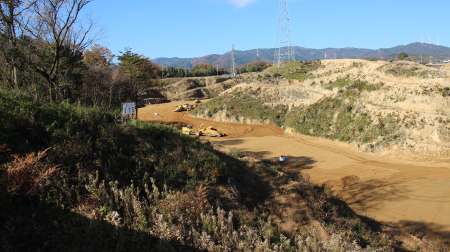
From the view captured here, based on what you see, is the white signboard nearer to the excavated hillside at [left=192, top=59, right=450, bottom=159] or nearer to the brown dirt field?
the brown dirt field

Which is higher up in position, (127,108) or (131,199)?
(127,108)

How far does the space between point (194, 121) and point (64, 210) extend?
31.0m

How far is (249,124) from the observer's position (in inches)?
1350

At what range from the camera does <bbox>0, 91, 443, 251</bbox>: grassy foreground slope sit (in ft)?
16.5

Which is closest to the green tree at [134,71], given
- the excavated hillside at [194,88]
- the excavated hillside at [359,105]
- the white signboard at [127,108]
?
the excavated hillside at [359,105]

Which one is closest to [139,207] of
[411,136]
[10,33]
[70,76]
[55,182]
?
[55,182]

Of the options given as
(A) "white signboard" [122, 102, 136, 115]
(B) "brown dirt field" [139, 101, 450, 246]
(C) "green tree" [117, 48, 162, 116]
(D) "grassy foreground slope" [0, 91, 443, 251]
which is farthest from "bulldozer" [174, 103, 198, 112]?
(D) "grassy foreground slope" [0, 91, 443, 251]

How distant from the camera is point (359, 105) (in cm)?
2528

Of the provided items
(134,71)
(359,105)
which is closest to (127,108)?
(134,71)

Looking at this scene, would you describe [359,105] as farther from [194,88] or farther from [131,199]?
[194,88]

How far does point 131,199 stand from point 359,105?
24.4 meters

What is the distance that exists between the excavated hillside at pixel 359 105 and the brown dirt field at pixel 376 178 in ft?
5.12

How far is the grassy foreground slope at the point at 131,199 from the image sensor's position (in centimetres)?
504

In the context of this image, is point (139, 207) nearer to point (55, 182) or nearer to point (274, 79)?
point (55, 182)
